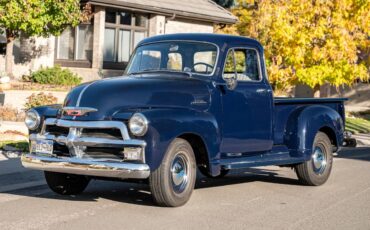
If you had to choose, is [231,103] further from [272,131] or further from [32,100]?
[32,100]

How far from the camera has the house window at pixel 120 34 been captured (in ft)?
89.6

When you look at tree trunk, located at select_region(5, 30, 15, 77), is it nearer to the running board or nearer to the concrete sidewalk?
the concrete sidewalk

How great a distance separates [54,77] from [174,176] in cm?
1701

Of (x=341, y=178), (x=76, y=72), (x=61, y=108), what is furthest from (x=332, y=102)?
(x=76, y=72)

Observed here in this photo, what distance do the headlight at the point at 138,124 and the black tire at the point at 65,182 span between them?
5.51ft

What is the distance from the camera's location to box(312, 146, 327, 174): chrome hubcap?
34.2ft

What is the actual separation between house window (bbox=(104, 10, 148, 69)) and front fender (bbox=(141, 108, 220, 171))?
19187 millimetres

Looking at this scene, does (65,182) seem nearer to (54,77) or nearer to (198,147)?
(198,147)

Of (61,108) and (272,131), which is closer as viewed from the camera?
(61,108)

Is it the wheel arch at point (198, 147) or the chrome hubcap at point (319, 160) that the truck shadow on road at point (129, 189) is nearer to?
the chrome hubcap at point (319, 160)

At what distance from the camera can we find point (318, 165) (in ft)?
34.5

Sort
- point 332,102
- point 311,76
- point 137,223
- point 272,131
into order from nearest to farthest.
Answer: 1. point 137,223
2. point 272,131
3. point 332,102
4. point 311,76

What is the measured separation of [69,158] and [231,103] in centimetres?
239

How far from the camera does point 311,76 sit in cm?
2114
